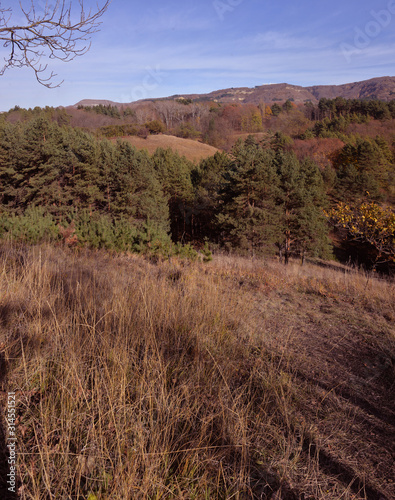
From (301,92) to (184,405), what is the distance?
19547 centimetres

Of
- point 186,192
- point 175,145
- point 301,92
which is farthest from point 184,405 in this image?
point 301,92

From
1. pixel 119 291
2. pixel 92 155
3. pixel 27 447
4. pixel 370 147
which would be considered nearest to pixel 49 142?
pixel 92 155

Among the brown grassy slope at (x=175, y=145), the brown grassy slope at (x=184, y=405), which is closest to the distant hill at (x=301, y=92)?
the brown grassy slope at (x=175, y=145)

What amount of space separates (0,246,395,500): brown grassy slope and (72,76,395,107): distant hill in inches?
4952

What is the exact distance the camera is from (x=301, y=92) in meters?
167

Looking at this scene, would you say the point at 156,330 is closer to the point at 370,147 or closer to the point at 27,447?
the point at 27,447

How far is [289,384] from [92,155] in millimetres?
25390

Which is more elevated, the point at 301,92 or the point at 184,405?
the point at 301,92

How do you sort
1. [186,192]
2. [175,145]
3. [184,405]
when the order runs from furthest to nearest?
[175,145]
[186,192]
[184,405]

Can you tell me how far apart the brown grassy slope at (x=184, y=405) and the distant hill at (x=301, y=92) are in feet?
413

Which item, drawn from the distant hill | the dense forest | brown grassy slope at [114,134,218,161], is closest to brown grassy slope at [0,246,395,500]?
the dense forest

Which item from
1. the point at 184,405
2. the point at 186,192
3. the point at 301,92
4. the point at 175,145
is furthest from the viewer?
the point at 301,92

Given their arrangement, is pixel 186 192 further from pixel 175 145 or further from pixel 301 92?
pixel 301 92

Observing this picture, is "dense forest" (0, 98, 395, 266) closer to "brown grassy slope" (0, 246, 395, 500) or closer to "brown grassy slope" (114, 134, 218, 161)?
"brown grassy slope" (0, 246, 395, 500)
